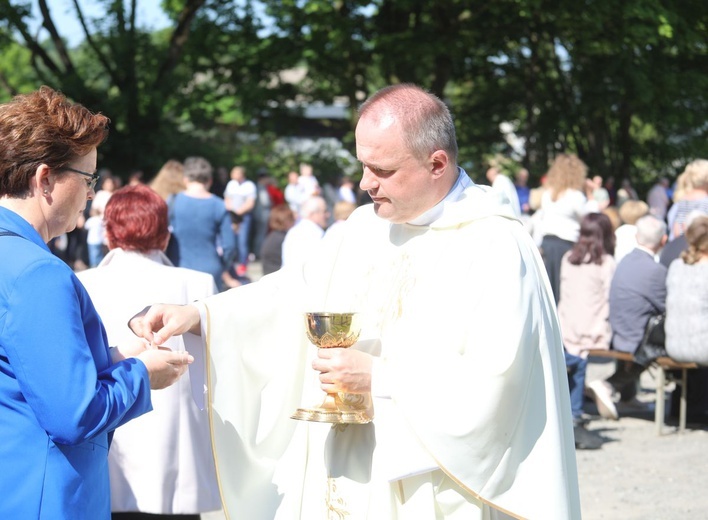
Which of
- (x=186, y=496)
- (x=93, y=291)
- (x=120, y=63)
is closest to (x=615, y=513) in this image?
(x=186, y=496)

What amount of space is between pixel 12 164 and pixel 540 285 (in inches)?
60.2

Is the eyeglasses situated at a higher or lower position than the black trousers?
lower

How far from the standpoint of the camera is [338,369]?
2959 mm

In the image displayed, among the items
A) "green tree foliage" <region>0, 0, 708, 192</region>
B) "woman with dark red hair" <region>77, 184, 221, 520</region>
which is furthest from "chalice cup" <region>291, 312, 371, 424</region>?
"green tree foliage" <region>0, 0, 708, 192</region>

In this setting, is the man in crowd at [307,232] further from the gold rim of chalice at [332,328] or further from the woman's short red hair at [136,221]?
the gold rim of chalice at [332,328]

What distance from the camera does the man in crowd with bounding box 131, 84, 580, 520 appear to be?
2955 mm

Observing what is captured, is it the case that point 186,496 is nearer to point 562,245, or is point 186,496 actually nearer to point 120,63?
point 562,245

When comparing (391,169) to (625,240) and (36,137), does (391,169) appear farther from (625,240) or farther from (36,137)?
(625,240)

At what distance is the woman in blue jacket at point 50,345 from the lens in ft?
7.82

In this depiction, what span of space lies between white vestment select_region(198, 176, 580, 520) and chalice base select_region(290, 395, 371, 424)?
0.09m

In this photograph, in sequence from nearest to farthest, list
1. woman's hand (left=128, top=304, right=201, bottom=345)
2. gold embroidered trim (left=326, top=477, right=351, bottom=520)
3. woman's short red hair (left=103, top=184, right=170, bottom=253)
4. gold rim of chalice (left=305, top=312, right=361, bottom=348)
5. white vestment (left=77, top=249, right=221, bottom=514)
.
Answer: gold rim of chalice (left=305, top=312, right=361, bottom=348) < woman's hand (left=128, top=304, right=201, bottom=345) < gold embroidered trim (left=326, top=477, right=351, bottom=520) < white vestment (left=77, top=249, right=221, bottom=514) < woman's short red hair (left=103, top=184, right=170, bottom=253)

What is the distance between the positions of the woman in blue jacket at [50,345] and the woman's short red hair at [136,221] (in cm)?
175

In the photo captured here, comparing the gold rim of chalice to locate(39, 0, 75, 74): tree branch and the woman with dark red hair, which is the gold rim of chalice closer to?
the woman with dark red hair

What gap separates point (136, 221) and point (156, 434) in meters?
→ 0.91
